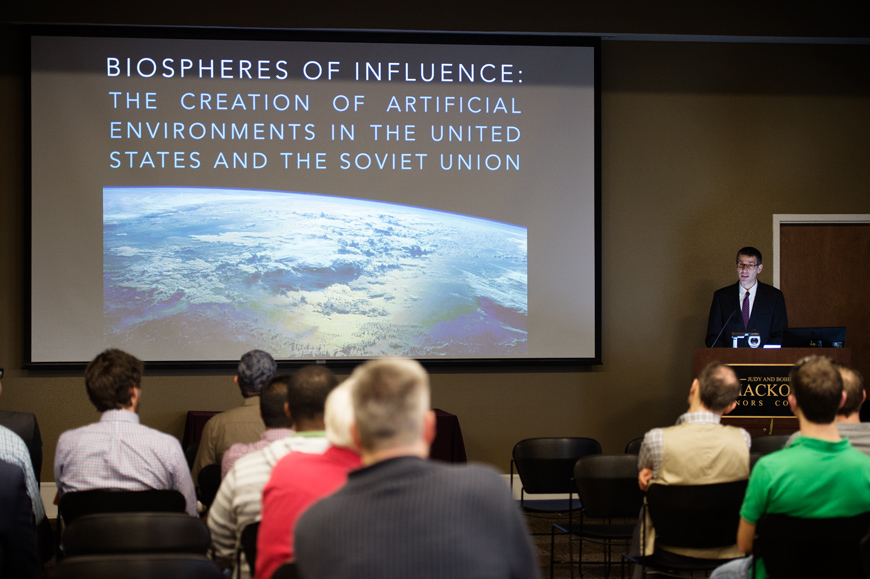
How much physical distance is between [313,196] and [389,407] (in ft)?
15.6

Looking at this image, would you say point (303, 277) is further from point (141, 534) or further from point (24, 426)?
point (141, 534)

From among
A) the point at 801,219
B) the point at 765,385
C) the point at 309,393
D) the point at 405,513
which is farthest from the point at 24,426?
the point at 801,219

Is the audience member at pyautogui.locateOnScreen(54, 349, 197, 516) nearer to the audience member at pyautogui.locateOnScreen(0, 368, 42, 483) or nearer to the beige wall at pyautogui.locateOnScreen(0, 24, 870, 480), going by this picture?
the audience member at pyautogui.locateOnScreen(0, 368, 42, 483)

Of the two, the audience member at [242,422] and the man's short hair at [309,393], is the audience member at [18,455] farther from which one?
the man's short hair at [309,393]

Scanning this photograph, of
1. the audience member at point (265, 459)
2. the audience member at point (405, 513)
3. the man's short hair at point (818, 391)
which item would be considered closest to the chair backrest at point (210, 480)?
the audience member at point (265, 459)

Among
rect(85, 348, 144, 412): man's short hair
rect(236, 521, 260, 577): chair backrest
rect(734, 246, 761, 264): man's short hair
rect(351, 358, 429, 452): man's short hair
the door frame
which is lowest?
rect(236, 521, 260, 577): chair backrest

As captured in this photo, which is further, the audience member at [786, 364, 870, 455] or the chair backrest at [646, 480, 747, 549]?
the chair backrest at [646, 480, 747, 549]

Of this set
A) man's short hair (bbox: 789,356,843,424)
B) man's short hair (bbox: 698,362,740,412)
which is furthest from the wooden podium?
man's short hair (bbox: 789,356,843,424)

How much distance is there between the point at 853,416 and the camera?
2.93 m

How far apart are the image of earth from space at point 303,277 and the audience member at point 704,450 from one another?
3086mm

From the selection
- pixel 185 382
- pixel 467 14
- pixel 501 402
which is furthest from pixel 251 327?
pixel 467 14

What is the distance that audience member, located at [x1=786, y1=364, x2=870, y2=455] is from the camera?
2799 mm

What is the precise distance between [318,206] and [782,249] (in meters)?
3.74

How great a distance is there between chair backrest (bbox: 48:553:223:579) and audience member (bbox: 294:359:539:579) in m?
0.61
